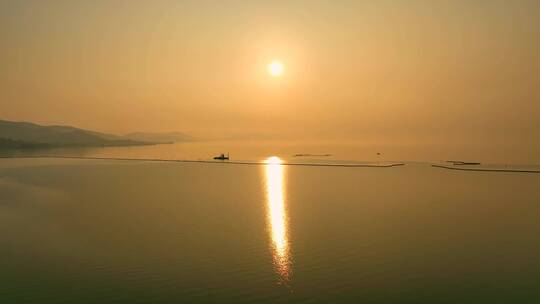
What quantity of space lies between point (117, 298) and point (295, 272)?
38.1 feet

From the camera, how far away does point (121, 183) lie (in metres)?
84.6

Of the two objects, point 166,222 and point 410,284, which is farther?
point 166,222

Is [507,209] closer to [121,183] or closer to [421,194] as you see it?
[421,194]

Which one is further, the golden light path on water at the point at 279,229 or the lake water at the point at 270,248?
the golden light path on water at the point at 279,229

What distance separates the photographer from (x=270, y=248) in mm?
33656

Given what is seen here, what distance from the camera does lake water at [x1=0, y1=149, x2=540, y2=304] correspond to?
24094 mm

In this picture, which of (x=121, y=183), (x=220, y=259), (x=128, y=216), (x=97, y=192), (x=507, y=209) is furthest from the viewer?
(x=121, y=183)

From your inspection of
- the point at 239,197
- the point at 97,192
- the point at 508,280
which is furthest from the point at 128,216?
the point at 508,280

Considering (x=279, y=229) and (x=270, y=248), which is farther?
(x=279, y=229)

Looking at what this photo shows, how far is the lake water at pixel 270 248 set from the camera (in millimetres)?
24094

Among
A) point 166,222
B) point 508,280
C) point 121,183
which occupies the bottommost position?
point 508,280

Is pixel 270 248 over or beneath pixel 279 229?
beneath

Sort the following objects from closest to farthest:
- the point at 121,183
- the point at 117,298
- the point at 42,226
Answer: the point at 117,298, the point at 42,226, the point at 121,183

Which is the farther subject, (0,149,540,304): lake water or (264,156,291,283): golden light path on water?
(264,156,291,283): golden light path on water
